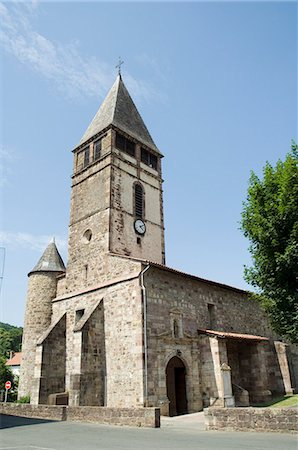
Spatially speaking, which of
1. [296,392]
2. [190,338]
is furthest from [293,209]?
[296,392]

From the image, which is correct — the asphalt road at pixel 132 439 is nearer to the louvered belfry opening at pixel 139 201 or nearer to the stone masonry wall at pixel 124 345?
the stone masonry wall at pixel 124 345

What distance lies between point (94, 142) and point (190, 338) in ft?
47.9

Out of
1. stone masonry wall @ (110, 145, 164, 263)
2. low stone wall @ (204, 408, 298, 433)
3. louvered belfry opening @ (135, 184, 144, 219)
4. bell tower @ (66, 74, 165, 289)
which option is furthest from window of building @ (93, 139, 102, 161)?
low stone wall @ (204, 408, 298, 433)

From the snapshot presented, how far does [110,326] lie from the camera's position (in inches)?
682

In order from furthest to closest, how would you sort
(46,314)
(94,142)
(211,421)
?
(94,142) < (46,314) < (211,421)

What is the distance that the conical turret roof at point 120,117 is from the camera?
24812 mm

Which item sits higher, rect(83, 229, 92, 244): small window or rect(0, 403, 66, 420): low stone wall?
rect(83, 229, 92, 244): small window

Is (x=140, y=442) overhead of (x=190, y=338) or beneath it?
beneath

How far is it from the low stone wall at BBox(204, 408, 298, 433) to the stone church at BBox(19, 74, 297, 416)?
5129mm

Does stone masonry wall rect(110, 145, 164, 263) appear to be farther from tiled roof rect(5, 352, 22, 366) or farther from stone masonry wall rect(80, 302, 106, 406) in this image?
tiled roof rect(5, 352, 22, 366)

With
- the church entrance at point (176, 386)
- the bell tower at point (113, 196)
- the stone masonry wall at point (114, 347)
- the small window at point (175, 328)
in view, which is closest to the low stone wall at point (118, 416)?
the stone masonry wall at point (114, 347)

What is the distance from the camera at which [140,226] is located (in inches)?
894

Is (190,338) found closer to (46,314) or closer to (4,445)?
(46,314)

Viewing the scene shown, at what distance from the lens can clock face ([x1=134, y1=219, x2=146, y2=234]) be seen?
73.3 feet
